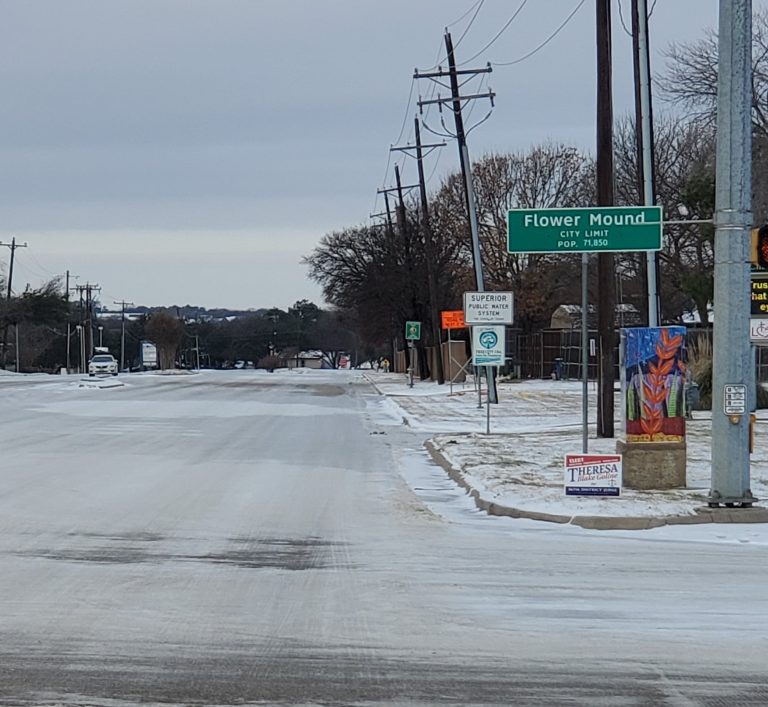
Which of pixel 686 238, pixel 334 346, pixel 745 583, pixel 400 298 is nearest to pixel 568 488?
pixel 745 583

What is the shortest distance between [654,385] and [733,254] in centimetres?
236

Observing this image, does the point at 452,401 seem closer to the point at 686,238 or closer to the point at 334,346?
the point at 686,238

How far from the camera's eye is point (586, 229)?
14625mm

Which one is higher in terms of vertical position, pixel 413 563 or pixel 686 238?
pixel 686 238

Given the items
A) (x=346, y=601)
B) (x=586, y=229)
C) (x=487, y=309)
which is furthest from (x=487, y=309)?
(x=346, y=601)

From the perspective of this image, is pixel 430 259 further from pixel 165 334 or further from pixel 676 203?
pixel 165 334

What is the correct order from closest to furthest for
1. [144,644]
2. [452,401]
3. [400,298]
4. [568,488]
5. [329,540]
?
[144,644], [329,540], [568,488], [452,401], [400,298]

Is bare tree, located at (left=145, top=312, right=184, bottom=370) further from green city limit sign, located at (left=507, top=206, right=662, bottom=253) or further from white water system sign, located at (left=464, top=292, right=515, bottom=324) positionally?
green city limit sign, located at (left=507, top=206, right=662, bottom=253)

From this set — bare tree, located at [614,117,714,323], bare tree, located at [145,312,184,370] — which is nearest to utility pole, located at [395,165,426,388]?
bare tree, located at [614,117,714,323]

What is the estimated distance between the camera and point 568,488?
13.8 m

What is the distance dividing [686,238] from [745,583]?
41.8m

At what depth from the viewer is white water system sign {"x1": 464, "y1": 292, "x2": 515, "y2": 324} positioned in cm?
2564

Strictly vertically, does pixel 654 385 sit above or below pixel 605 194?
below

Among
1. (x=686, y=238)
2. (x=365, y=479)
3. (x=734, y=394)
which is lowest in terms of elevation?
(x=365, y=479)
